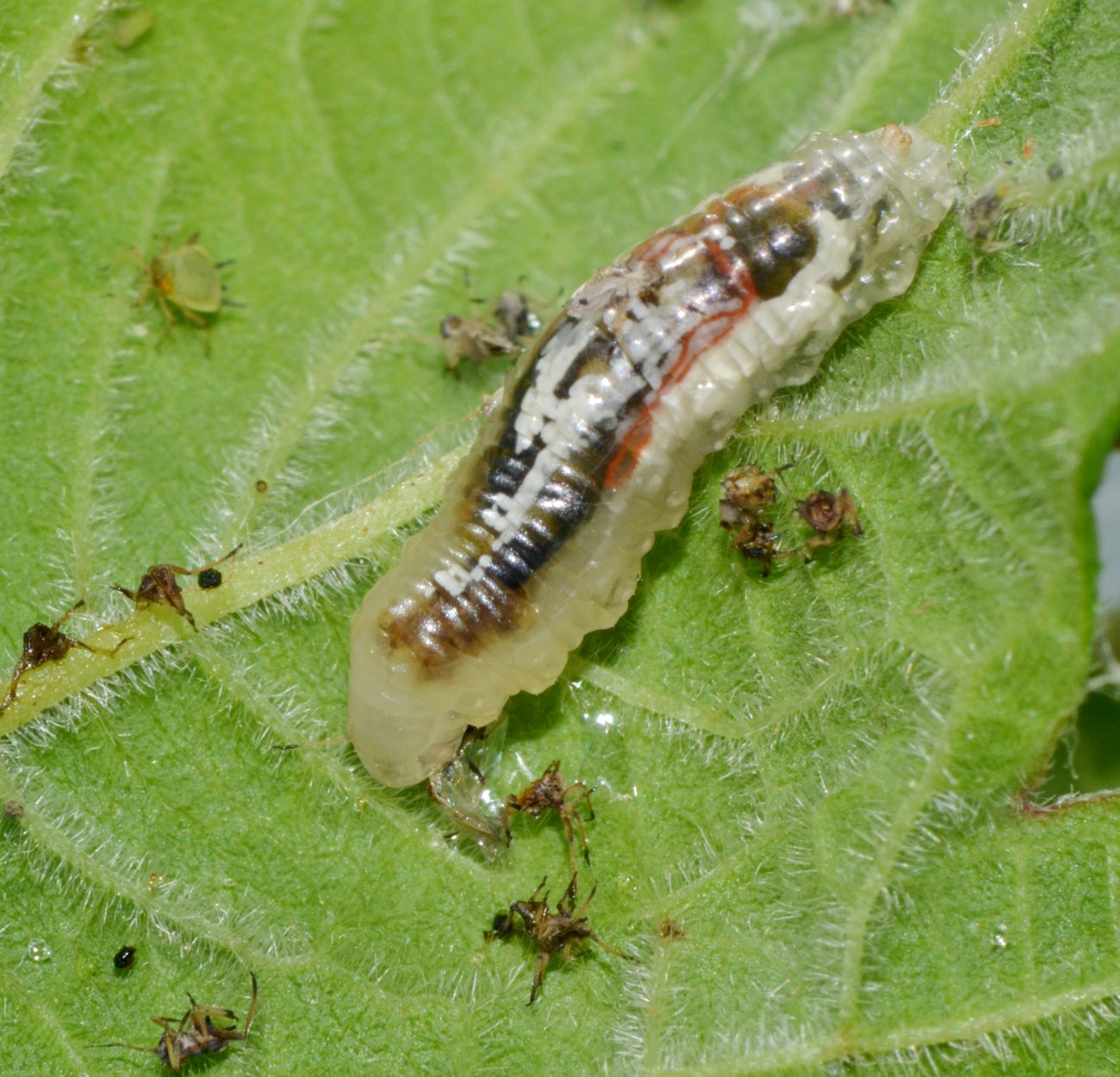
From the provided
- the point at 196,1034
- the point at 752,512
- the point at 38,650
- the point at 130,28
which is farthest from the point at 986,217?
the point at 196,1034

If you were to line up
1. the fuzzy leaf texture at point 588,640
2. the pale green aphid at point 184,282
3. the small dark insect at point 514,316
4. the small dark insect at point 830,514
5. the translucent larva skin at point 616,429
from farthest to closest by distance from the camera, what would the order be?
the small dark insect at point 514,316 → the pale green aphid at point 184,282 → the translucent larva skin at point 616,429 → the small dark insect at point 830,514 → the fuzzy leaf texture at point 588,640

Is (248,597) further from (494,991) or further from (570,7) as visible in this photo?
(570,7)

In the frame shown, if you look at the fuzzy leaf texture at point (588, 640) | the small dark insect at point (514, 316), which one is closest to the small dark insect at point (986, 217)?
the fuzzy leaf texture at point (588, 640)

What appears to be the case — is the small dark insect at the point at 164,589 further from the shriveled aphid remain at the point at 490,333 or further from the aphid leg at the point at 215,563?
the shriveled aphid remain at the point at 490,333

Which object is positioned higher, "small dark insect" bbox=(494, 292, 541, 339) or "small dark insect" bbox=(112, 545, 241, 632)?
"small dark insect" bbox=(112, 545, 241, 632)

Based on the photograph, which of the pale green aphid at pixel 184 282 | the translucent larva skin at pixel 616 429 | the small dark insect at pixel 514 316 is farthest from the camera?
the small dark insect at pixel 514 316

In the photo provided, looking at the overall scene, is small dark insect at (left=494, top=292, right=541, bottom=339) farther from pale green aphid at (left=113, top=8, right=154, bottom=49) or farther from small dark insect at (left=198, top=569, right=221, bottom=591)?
pale green aphid at (left=113, top=8, right=154, bottom=49)

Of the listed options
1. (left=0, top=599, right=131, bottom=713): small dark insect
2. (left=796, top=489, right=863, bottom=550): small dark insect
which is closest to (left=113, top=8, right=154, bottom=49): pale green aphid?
(left=0, top=599, right=131, bottom=713): small dark insect
